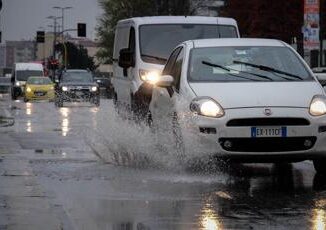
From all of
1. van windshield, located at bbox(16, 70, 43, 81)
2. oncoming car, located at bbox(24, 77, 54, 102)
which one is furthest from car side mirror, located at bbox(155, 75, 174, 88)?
van windshield, located at bbox(16, 70, 43, 81)

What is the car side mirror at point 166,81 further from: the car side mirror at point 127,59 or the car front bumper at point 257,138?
the car side mirror at point 127,59

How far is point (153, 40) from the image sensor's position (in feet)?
54.2

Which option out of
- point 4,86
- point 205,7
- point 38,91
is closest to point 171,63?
point 38,91

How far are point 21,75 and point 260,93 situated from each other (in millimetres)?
44545

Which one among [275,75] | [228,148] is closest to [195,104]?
[228,148]

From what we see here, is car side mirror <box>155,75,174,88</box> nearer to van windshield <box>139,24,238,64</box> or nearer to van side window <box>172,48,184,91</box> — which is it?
van side window <box>172,48,184,91</box>

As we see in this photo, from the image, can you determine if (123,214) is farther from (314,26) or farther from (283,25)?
(283,25)

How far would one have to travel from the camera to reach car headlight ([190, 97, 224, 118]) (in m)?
9.97

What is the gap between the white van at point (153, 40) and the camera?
628 inches

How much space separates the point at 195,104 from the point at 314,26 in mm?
18963

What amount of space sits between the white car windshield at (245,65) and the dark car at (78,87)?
24.1 m

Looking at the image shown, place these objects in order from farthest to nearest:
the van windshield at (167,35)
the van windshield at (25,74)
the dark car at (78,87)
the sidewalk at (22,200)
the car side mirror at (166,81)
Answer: the van windshield at (25,74) < the dark car at (78,87) < the van windshield at (167,35) < the car side mirror at (166,81) < the sidewalk at (22,200)

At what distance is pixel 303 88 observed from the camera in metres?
10.5

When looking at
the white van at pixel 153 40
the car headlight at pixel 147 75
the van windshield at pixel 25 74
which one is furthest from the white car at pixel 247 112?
the van windshield at pixel 25 74
